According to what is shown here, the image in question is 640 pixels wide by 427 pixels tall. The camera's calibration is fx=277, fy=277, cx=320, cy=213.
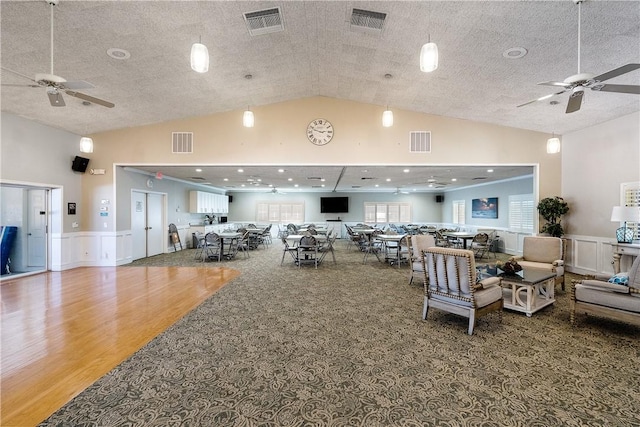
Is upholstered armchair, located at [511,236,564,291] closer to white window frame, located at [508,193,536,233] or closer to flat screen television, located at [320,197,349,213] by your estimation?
white window frame, located at [508,193,536,233]

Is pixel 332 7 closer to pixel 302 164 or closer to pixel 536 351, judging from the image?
pixel 302 164

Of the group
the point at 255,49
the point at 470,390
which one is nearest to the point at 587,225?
the point at 470,390

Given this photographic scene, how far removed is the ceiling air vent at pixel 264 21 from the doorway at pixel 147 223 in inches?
244

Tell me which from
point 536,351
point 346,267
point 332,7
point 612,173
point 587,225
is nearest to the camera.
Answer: point 536,351

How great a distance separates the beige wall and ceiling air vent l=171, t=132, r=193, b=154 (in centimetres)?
11

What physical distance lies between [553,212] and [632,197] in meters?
1.28

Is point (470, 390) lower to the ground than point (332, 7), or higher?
lower

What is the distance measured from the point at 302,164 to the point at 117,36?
4.09 m

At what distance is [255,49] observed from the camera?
4637 mm

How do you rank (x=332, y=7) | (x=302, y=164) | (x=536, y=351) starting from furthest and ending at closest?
(x=302, y=164) → (x=332, y=7) → (x=536, y=351)

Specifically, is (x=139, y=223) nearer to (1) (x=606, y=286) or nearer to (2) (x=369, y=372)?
(2) (x=369, y=372)

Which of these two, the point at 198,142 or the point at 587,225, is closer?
the point at 587,225

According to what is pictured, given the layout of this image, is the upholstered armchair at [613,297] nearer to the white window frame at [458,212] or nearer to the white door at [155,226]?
the white window frame at [458,212]

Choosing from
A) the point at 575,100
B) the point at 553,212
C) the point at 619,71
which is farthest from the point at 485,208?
the point at 619,71
